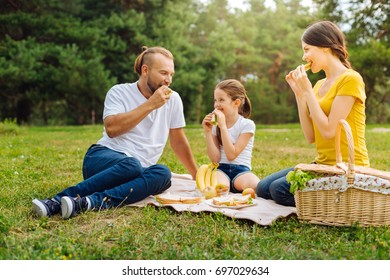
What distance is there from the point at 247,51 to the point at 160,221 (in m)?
24.2

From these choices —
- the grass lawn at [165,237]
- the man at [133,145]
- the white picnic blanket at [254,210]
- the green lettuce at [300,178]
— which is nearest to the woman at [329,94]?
the white picnic blanket at [254,210]

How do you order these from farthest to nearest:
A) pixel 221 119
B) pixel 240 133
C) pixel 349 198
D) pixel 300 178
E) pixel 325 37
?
pixel 240 133
pixel 221 119
pixel 325 37
pixel 300 178
pixel 349 198

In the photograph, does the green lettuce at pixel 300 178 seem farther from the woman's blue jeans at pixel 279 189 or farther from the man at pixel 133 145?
the man at pixel 133 145

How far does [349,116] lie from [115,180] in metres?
1.74

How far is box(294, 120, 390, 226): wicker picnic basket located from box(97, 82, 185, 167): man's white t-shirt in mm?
1443

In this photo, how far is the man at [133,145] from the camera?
3.54 metres

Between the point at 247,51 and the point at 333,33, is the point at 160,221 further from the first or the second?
the point at 247,51

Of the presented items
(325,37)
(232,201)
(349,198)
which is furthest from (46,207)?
(325,37)

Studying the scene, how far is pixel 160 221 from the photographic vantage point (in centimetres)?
324

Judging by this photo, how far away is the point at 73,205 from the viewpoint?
10.7ft

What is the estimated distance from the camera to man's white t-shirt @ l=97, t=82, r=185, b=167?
4.07 meters

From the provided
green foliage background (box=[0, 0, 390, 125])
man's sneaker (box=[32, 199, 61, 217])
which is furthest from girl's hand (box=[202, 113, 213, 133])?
green foliage background (box=[0, 0, 390, 125])

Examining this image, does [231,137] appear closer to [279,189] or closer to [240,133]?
[240,133]

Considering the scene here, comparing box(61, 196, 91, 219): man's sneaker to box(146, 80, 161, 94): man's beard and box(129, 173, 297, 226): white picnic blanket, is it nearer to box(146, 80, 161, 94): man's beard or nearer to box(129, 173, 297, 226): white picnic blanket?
box(129, 173, 297, 226): white picnic blanket
